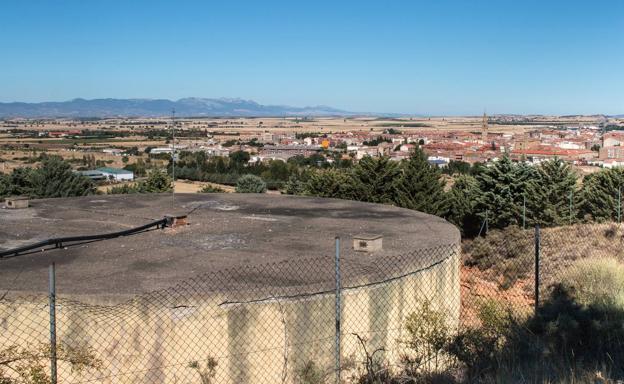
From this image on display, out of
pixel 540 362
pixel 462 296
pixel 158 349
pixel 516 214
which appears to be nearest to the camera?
pixel 540 362

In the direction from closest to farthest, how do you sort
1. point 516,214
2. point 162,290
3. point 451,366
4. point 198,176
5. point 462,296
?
point 451,366, point 162,290, point 462,296, point 516,214, point 198,176

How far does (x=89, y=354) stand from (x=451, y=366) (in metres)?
4.00

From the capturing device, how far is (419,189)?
23750 millimetres

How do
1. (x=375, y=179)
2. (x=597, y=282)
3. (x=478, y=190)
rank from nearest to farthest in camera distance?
(x=597, y=282) < (x=375, y=179) < (x=478, y=190)

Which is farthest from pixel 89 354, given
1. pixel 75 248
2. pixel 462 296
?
pixel 462 296

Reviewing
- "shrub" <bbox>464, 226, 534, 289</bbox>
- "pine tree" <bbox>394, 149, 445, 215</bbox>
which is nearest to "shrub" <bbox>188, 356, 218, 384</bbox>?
"shrub" <bbox>464, 226, 534, 289</bbox>

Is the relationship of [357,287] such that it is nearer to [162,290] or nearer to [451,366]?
[451,366]

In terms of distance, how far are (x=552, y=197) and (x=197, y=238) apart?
1708 cm

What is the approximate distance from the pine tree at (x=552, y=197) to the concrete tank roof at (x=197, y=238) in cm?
1014

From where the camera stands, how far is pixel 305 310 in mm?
7746

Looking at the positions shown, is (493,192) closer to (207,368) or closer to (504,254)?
(504,254)

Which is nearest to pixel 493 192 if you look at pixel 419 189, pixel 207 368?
pixel 419 189

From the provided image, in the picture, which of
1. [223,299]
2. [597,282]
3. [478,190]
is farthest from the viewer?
[478,190]

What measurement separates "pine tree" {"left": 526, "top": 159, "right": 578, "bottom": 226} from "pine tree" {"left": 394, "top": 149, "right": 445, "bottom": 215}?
348cm
